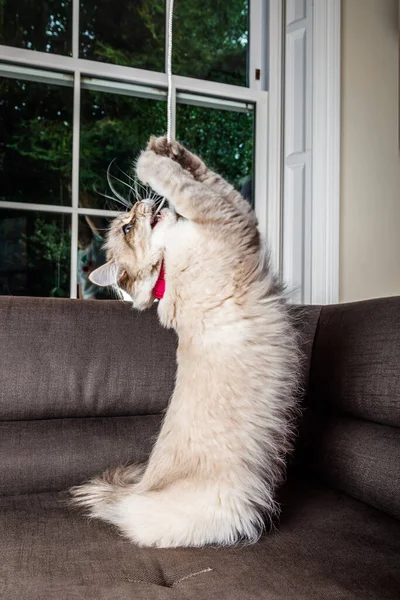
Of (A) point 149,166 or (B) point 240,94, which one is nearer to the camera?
(A) point 149,166

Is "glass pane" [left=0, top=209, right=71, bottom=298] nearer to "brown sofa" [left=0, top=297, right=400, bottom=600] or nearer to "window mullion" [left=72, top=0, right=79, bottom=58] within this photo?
"window mullion" [left=72, top=0, right=79, bottom=58]

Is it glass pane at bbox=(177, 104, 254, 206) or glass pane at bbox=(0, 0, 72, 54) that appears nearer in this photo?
glass pane at bbox=(0, 0, 72, 54)

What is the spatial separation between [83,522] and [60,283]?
146 centimetres

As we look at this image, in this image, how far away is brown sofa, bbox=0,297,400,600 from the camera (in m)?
0.89

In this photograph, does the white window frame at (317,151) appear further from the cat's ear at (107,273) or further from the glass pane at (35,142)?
the cat's ear at (107,273)

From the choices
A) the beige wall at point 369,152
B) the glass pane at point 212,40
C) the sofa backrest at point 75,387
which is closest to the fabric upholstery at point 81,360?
the sofa backrest at point 75,387

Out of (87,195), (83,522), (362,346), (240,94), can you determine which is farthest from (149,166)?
(240,94)

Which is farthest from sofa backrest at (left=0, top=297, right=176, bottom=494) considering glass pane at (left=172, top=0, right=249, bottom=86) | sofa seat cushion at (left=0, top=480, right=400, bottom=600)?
glass pane at (left=172, top=0, right=249, bottom=86)

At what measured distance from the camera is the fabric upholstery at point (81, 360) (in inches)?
55.2

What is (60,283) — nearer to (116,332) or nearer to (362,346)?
(116,332)

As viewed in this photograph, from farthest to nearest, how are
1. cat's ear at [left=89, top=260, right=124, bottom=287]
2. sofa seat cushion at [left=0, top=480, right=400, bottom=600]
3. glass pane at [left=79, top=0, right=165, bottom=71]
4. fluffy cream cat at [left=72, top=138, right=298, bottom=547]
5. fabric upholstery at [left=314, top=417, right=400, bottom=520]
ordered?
1. glass pane at [left=79, top=0, right=165, bottom=71]
2. cat's ear at [left=89, top=260, right=124, bottom=287]
3. fabric upholstery at [left=314, top=417, right=400, bottom=520]
4. fluffy cream cat at [left=72, top=138, right=298, bottom=547]
5. sofa seat cushion at [left=0, top=480, right=400, bottom=600]

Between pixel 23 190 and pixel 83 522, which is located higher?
pixel 23 190

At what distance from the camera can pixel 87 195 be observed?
2477 mm

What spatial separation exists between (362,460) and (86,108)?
76.4 inches
